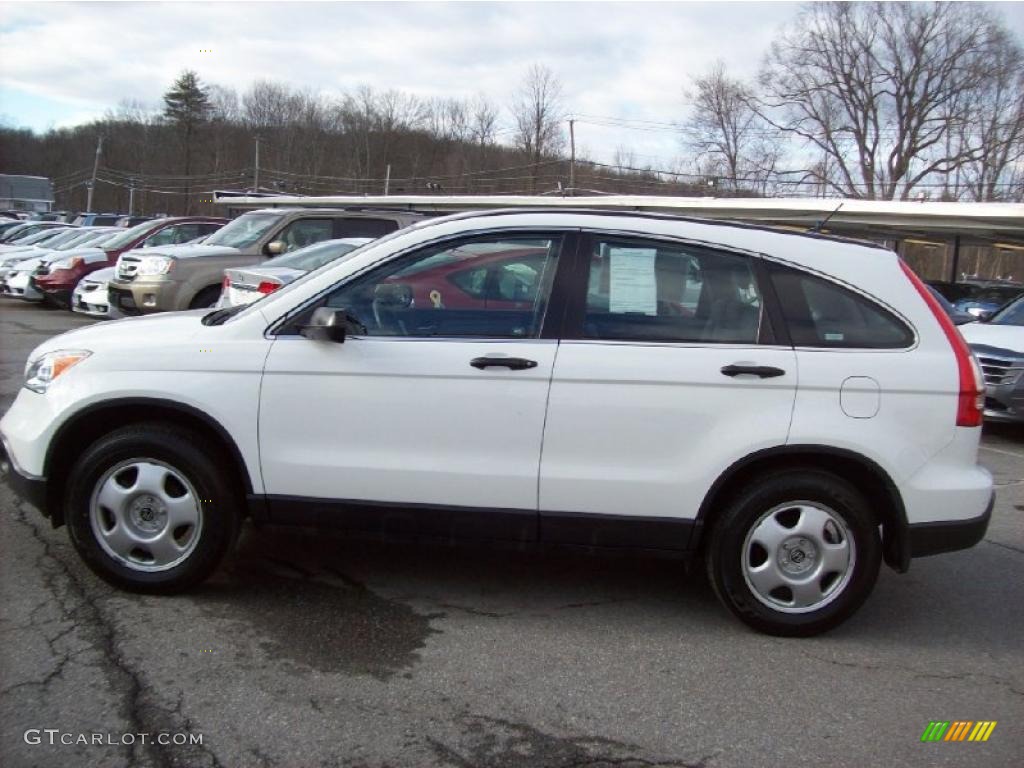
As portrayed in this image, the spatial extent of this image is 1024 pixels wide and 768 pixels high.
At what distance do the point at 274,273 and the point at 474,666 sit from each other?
251 inches

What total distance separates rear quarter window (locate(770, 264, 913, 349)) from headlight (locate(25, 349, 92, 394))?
10.2ft

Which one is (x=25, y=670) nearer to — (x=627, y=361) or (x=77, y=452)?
(x=77, y=452)

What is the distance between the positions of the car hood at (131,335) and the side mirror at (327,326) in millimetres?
594

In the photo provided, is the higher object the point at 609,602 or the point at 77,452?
the point at 77,452

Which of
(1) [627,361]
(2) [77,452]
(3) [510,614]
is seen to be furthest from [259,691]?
(1) [627,361]

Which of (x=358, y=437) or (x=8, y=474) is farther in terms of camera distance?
(x=8, y=474)

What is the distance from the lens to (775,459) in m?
3.88

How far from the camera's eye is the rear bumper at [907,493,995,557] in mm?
3846

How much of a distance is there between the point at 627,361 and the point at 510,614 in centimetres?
128

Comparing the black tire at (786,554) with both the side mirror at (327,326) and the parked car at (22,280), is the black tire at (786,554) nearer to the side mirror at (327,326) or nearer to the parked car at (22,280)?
the side mirror at (327,326)

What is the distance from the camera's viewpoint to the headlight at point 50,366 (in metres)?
4.05

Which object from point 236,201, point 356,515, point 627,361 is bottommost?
point 356,515
